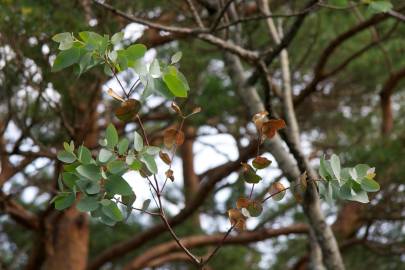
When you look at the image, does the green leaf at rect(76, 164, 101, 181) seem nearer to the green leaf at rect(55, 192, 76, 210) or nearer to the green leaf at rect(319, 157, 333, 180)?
the green leaf at rect(55, 192, 76, 210)

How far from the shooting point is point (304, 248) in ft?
17.4

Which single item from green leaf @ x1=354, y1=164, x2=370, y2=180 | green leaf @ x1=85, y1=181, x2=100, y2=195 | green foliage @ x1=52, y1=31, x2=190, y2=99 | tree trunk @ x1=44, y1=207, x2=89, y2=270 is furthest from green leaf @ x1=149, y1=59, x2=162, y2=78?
tree trunk @ x1=44, y1=207, x2=89, y2=270

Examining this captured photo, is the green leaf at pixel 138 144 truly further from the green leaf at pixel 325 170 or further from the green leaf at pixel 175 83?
the green leaf at pixel 325 170

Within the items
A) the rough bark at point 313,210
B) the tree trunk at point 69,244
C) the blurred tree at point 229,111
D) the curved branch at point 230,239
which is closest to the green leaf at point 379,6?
the blurred tree at point 229,111

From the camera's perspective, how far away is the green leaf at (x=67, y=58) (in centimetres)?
131

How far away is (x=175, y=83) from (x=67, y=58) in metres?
0.23

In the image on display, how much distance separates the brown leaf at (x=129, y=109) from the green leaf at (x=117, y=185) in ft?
0.44

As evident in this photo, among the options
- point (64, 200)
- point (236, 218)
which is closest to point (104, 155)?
point (64, 200)

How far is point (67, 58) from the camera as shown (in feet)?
4.32

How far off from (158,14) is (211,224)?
8.80 ft

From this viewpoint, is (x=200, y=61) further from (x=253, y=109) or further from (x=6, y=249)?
(x=6, y=249)

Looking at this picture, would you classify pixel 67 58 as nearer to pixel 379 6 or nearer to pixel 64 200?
pixel 64 200

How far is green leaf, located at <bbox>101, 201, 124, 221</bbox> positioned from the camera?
127 cm

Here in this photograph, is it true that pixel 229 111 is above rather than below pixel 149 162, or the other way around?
below
